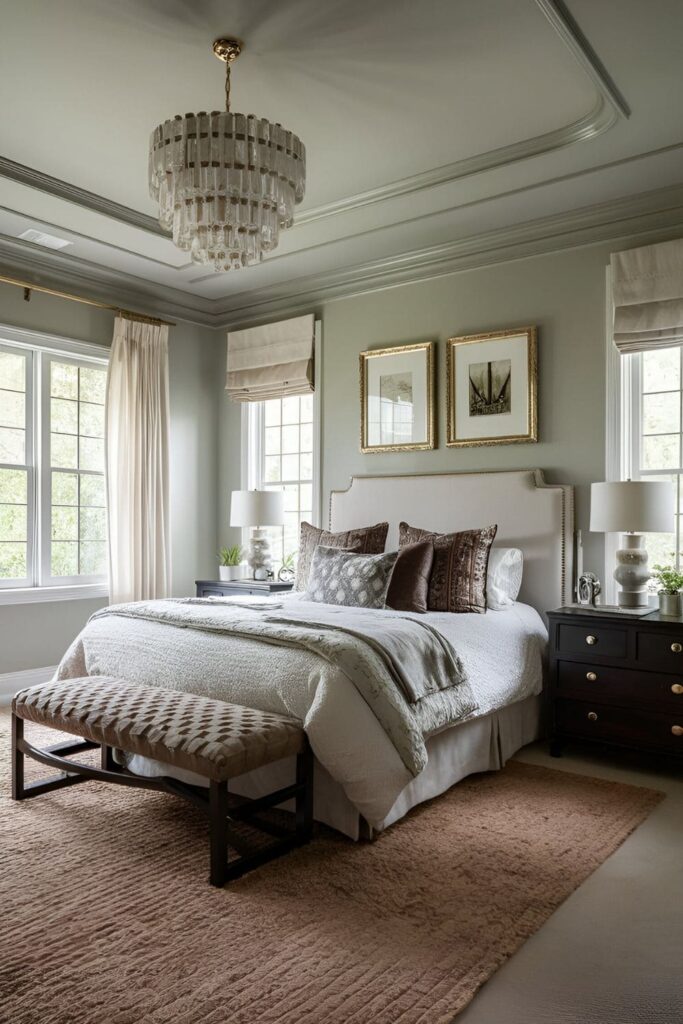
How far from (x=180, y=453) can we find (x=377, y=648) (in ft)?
11.6

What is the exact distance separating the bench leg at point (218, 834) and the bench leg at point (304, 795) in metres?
0.34

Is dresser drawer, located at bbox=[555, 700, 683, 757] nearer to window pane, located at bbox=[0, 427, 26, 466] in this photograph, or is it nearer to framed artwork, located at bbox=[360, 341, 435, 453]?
framed artwork, located at bbox=[360, 341, 435, 453]

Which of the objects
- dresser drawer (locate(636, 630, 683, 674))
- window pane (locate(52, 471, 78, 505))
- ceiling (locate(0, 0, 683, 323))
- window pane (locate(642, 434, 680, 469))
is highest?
ceiling (locate(0, 0, 683, 323))

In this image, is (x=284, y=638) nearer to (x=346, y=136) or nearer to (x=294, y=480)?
(x=346, y=136)

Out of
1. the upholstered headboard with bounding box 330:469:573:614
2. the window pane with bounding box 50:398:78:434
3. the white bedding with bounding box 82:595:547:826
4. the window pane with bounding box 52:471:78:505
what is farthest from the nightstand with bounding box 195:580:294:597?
the window pane with bounding box 50:398:78:434

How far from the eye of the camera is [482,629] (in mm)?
3455

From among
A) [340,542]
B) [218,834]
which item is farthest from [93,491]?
[218,834]

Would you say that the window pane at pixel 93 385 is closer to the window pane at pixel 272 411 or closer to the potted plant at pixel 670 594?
the window pane at pixel 272 411

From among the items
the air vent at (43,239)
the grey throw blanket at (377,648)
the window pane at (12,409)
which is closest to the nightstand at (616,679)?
the grey throw blanket at (377,648)

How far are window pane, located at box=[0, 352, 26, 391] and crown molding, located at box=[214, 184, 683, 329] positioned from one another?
67.2 inches

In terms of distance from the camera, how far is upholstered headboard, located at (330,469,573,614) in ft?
13.6

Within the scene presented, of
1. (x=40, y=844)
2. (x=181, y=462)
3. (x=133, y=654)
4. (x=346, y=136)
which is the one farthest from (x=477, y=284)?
(x=40, y=844)

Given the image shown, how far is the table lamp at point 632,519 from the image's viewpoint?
350 centimetres

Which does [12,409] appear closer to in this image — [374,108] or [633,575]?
[374,108]
